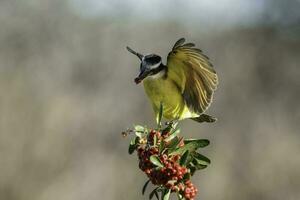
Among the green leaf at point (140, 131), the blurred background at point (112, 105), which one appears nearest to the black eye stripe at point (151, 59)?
the green leaf at point (140, 131)

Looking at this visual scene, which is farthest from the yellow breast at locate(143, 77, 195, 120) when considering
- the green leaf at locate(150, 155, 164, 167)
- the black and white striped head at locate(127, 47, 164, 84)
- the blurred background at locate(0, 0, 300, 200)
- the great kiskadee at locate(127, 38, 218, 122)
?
the blurred background at locate(0, 0, 300, 200)

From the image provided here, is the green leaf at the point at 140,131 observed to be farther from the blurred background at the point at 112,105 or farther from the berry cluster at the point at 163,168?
the blurred background at the point at 112,105

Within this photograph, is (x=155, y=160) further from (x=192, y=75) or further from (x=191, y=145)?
(x=192, y=75)

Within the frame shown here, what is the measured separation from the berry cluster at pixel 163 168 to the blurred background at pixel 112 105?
323 inches

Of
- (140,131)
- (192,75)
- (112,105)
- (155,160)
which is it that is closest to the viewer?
(155,160)

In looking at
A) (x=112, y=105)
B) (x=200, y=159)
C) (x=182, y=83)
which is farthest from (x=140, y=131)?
(x=112, y=105)

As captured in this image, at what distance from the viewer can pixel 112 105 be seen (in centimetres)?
1424

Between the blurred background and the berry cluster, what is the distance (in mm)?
8198

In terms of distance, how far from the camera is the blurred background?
11.3 m

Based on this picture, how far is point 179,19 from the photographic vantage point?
2167 cm

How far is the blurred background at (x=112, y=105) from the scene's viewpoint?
11328mm

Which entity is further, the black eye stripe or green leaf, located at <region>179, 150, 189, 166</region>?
the black eye stripe

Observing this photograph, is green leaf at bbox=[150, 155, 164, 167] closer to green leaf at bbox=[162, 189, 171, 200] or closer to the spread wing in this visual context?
green leaf at bbox=[162, 189, 171, 200]

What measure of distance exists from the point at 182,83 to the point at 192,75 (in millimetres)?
44
